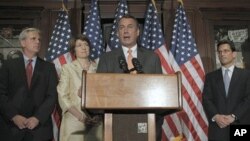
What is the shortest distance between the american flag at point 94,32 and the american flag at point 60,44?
24cm

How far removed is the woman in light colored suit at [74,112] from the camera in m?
3.26

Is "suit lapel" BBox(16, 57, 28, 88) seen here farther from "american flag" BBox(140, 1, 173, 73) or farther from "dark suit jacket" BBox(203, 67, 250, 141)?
"dark suit jacket" BBox(203, 67, 250, 141)

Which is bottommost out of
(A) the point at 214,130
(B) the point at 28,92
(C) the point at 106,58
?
(A) the point at 214,130

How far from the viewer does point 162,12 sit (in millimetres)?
4695

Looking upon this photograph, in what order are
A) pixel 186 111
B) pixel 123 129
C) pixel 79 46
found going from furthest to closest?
1. pixel 186 111
2. pixel 79 46
3. pixel 123 129

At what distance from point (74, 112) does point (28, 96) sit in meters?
0.45

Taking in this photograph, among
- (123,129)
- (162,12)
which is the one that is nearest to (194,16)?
(162,12)

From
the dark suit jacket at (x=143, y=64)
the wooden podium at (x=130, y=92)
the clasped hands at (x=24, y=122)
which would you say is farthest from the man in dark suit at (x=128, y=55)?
the clasped hands at (x=24, y=122)

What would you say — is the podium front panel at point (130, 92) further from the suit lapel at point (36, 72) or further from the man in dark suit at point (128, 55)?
the suit lapel at point (36, 72)

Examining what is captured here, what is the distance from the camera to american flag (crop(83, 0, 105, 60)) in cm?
420

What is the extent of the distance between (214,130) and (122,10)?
5.99ft

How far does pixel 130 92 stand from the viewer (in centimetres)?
192

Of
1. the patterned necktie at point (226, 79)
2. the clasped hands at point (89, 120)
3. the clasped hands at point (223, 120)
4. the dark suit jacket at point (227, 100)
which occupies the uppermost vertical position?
the patterned necktie at point (226, 79)

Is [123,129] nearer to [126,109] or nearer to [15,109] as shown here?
[126,109]
